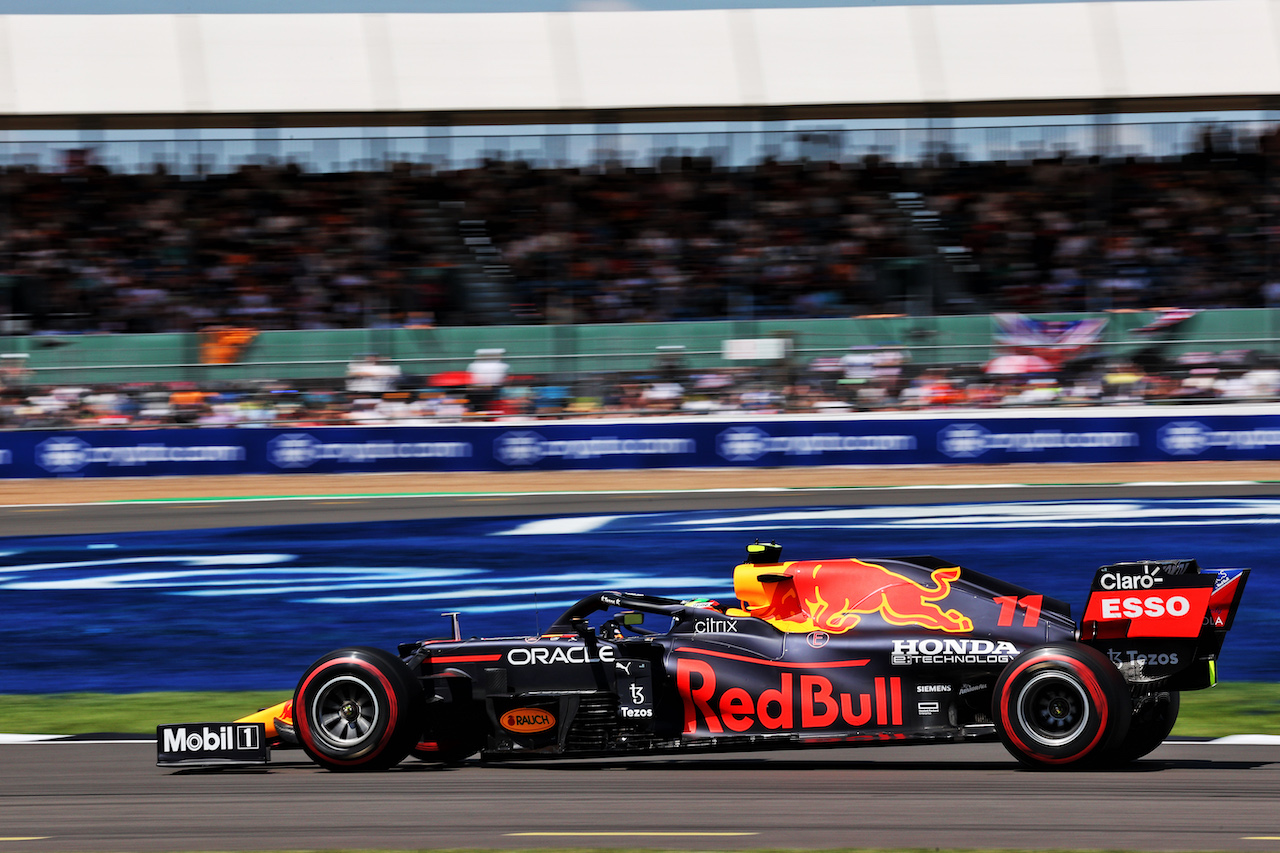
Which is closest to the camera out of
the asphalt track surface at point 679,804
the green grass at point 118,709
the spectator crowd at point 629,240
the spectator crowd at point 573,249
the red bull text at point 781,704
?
the asphalt track surface at point 679,804

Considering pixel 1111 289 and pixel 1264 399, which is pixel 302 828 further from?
pixel 1111 289

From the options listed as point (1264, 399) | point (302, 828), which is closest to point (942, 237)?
point (1264, 399)

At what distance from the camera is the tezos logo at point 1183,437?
1933 centimetres

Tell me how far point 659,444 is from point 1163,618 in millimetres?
13481

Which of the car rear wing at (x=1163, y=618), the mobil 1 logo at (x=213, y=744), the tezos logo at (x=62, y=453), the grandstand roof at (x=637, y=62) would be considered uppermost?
the grandstand roof at (x=637, y=62)

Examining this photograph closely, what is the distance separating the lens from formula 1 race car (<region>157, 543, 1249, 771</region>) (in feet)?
21.7

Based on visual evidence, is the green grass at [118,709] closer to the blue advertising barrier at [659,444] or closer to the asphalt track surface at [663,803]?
the asphalt track surface at [663,803]

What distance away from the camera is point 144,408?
67.3ft

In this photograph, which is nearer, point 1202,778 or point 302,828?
point 302,828

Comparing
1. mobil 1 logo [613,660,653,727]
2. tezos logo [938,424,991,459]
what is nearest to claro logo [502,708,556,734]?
mobil 1 logo [613,660,653,727]

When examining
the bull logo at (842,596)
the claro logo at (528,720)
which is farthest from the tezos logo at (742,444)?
the claro logo at (528,720)

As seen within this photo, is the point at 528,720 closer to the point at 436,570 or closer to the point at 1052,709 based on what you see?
the point at 1052,709

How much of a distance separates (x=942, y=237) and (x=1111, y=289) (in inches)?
100

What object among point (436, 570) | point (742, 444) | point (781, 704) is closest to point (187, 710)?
point (436, 570)
